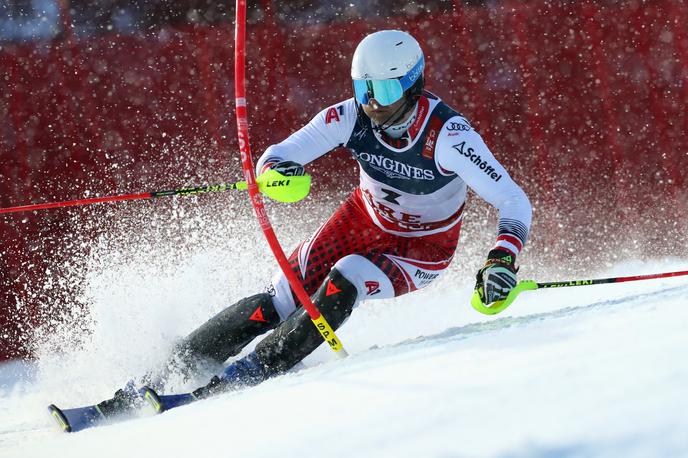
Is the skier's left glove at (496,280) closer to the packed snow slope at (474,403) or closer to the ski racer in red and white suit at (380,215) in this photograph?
the ski racer in red and white suit at (380,215)

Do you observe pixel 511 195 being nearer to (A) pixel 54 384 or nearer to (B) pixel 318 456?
(B) pixel 318 456


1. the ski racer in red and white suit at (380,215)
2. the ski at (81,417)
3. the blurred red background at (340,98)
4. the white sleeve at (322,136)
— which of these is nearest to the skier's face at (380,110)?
the ski racer in red and white suit at (380,215)

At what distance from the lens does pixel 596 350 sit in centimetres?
166

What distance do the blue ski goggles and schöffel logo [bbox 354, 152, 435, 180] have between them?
0.26 m

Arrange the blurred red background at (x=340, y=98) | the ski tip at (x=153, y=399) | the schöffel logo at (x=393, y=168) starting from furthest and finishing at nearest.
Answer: the blurred red background at (x=340, y=98), the schöffel logo at (x=393, y=168), the ski tip at (x=153, y=399)

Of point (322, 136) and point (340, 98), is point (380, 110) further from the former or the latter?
point (340, 98)

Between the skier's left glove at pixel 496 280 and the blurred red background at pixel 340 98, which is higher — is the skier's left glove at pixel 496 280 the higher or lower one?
the lower one

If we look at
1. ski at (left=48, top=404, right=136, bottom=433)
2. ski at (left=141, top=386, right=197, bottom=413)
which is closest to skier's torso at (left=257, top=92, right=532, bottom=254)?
ski at (left=141, top=386, right=197, bottom=413)

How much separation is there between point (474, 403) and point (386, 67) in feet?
4.94

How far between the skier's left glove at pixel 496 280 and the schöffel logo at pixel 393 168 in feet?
1.92

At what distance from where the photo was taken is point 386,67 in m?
2.72

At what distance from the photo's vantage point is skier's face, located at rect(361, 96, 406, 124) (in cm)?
276

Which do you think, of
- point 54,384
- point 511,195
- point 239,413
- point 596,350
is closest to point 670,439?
point 596,350

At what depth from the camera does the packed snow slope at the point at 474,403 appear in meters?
1.32
